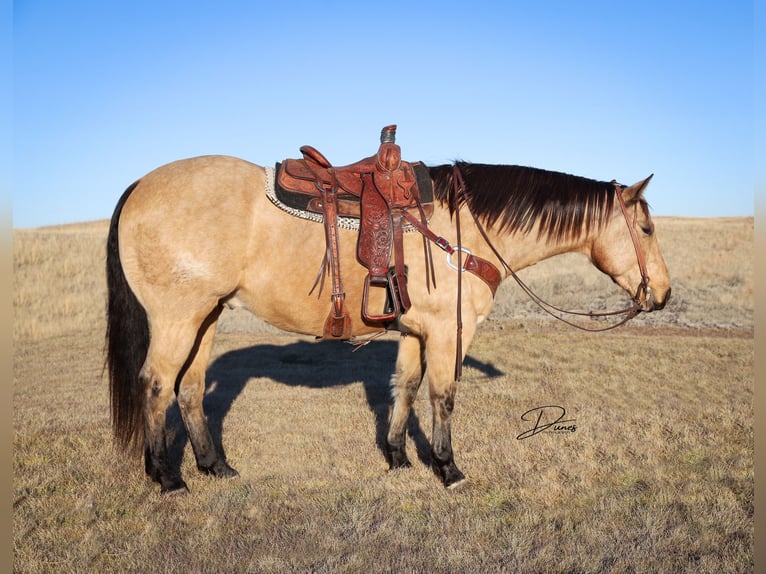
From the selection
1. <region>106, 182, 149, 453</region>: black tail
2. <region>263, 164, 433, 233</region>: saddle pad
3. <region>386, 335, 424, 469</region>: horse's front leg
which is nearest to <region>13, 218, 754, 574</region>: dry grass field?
<region>386, 335, 424, 469</region>: horse's front leg

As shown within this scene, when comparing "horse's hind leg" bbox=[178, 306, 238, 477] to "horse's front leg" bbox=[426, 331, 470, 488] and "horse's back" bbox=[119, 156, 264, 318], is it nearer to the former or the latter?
"horse's back" bbox=[119, 156, 264, 318]

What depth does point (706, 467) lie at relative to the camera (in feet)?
14.7

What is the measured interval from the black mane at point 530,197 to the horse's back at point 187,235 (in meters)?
1.53

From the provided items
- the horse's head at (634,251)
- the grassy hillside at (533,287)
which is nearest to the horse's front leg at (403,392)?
the horse's head at (634,251)

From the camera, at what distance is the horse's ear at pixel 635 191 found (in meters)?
4.41

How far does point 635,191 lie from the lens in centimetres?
448

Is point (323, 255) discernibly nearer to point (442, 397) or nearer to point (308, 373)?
point (442, 397)

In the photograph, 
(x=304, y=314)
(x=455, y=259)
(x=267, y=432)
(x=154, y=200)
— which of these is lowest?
(x=267, y=432)

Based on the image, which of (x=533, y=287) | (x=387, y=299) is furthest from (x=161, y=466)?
(x=533, y=287)

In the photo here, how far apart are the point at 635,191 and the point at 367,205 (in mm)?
2103

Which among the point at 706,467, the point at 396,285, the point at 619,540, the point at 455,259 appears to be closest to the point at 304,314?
the point at 396,285

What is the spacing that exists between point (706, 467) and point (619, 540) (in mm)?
1594

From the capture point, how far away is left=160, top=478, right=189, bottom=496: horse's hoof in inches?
160

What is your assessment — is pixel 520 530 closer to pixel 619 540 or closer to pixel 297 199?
pixel 619 540
